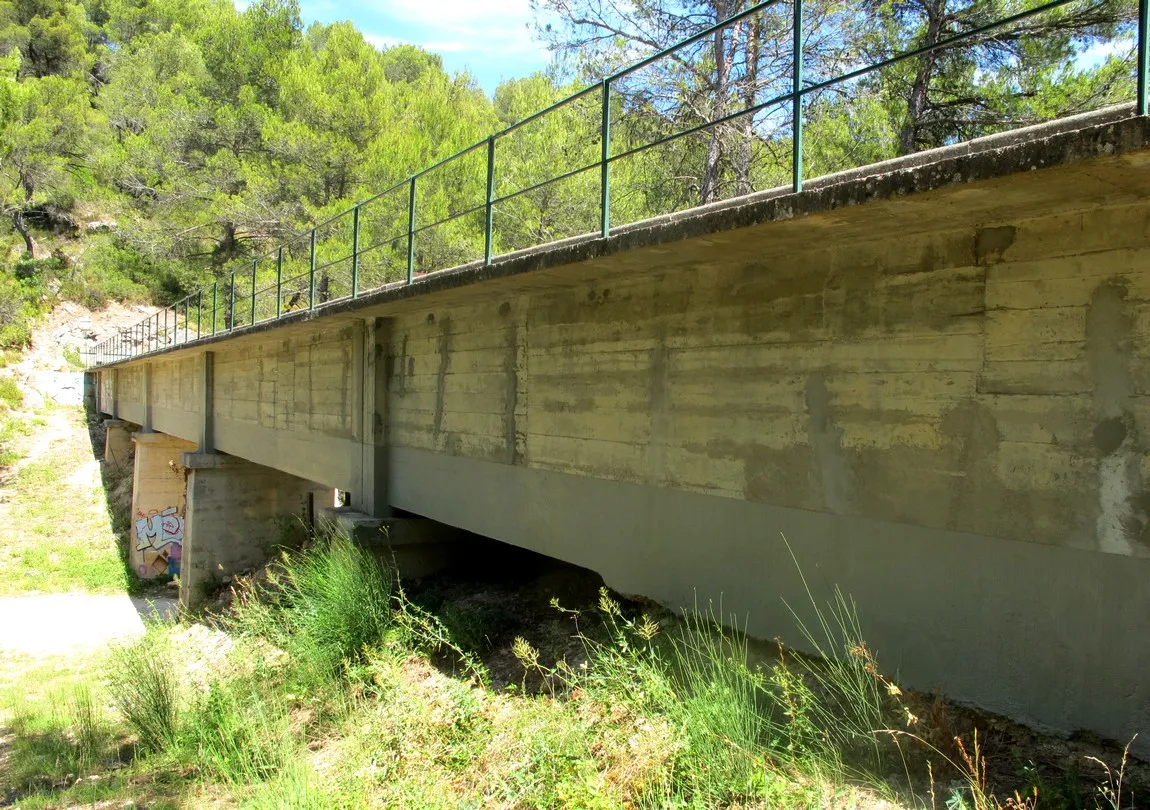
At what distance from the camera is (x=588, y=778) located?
396 centimetres

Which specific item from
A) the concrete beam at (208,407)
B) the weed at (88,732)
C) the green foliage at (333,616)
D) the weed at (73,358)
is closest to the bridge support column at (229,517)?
the concrete beam at (208,407)

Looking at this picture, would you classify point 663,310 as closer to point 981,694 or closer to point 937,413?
point 937,413

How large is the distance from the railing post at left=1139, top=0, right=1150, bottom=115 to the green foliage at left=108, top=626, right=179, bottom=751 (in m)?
7.95

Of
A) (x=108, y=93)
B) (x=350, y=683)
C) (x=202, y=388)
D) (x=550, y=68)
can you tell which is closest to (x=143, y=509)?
(x=202, y=388)

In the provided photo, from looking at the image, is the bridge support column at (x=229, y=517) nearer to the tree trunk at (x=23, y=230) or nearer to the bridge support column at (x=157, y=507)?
the bridge support column at (x=157, y=507)

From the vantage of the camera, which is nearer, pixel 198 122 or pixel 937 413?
pixel 937 413

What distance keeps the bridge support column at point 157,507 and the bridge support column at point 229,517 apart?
607 centimetres

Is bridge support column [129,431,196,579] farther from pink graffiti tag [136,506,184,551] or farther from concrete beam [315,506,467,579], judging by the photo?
concrete beam [315,506,467,579]

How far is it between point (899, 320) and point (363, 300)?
5.60 meters

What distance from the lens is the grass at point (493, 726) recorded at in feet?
12.2

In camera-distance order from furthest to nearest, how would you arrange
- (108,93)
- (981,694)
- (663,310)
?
1. (108,93)
2. (663,310)
3. (981,694)

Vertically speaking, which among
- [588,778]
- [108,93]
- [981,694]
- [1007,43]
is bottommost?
[588,778]

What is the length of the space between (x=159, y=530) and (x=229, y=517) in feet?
24.4

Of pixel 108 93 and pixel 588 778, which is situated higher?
pixel 108 93
